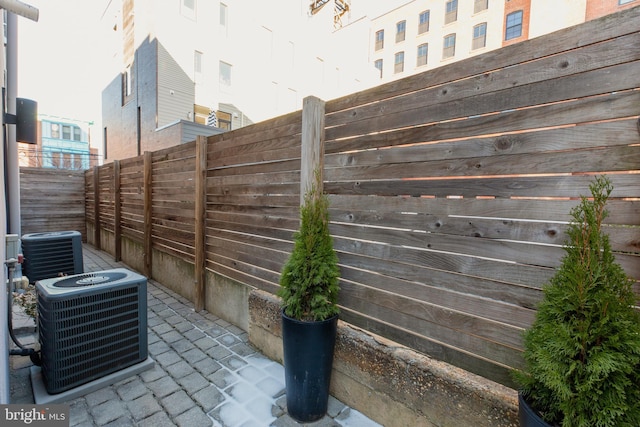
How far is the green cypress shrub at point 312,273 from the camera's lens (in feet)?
6.67

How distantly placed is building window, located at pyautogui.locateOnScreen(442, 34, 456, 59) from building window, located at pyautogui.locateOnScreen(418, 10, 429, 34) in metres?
1.89

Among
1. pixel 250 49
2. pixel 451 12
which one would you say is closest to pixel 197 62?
pixel 250 49

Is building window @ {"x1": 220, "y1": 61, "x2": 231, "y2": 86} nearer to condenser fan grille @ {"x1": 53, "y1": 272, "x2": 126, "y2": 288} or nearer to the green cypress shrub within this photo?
condenser fan grille @ {"x1": 53, "y1": 272, "x2": 126, "y2": 288}

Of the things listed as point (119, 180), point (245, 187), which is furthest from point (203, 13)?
point (245, 187)

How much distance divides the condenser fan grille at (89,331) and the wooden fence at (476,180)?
1.44 meters

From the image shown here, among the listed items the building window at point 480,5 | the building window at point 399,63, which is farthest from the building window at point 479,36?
the building window at point 399,63

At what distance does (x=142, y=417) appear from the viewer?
2.03m

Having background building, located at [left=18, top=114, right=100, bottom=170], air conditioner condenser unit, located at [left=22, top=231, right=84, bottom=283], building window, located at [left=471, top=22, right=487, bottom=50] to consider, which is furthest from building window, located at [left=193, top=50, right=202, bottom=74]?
background building, located at [left=18, top=114, right=100, bottom=170]

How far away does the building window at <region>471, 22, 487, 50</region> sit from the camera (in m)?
19.1

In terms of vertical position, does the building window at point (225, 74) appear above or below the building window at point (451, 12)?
below

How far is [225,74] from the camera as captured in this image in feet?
41.4

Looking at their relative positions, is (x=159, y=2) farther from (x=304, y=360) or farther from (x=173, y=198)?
(x=304, y=360)

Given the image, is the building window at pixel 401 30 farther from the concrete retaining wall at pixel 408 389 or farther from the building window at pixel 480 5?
the concrete retaining wall at pixel 408 389

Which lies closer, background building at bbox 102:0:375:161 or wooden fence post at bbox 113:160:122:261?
wooden fence post at bbox 113:160:122:261
